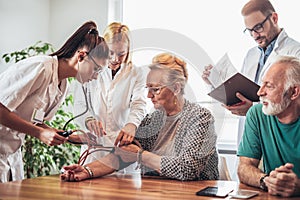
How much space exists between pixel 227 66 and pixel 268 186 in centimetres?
81

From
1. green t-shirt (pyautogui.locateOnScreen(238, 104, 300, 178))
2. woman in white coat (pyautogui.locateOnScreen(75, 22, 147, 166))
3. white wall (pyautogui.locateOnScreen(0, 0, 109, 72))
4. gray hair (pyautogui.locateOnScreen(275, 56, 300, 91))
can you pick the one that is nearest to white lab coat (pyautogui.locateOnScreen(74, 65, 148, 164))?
woman in white coat (pyautogui.locateOnScreen(75, 22, 147, 166))

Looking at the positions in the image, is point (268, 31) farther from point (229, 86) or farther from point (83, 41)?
point (83, 41)

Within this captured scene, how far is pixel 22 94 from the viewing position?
2021 mm

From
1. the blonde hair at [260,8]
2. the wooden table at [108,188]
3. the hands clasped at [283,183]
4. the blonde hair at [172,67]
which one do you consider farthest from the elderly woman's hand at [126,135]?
the blonde hair at [260,8]

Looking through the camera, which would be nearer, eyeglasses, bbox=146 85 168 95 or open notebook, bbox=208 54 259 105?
eyeglasses, bbox=146 85 168 95

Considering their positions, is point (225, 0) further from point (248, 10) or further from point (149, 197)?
point (149, 197)

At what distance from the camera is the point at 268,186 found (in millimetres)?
1613

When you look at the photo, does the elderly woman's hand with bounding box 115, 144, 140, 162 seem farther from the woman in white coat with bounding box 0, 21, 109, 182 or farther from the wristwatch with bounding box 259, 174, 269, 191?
the wristwatch with bounding box 259, 174, 269, 191

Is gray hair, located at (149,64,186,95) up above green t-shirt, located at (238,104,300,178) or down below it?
above

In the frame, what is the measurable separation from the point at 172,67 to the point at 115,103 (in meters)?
0.30

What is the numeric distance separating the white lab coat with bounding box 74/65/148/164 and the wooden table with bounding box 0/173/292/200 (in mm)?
201

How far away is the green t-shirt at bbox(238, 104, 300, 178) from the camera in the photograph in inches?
70.6

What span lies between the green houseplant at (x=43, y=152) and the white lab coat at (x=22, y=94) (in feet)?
2.99

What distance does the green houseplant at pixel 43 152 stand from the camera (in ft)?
10.2
